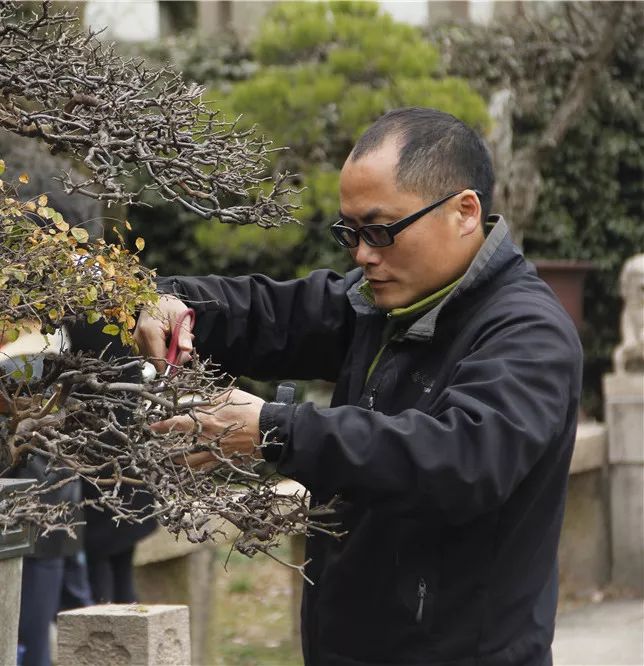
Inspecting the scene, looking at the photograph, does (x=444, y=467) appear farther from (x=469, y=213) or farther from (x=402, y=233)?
(x=469, y=213)

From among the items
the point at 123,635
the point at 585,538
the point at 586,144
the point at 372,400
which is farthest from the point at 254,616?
the point at 586,144

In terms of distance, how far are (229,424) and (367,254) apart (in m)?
0.51

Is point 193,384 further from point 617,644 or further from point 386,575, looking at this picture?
point 617,644

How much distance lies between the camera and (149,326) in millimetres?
2734

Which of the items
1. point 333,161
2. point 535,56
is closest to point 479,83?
point 535,56

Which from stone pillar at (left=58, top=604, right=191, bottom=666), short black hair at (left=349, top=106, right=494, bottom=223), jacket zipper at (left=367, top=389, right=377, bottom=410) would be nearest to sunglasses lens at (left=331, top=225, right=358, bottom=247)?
short black hair at (left=349, top=106, right=494, bottom=223)

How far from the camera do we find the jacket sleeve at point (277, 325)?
3139mm

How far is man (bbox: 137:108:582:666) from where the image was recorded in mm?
2471

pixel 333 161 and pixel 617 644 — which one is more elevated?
pixel 333 161

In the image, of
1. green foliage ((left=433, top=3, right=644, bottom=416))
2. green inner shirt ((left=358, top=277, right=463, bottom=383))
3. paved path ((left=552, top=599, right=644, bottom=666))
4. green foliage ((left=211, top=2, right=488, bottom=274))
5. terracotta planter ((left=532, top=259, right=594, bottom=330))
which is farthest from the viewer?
Answer: green foliage ((left=433, top=3, right=644, bottom=416))

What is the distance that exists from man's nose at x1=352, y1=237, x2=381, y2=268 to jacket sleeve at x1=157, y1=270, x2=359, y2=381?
1.47 ft

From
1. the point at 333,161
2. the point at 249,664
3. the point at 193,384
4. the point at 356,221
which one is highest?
the point at 333,161

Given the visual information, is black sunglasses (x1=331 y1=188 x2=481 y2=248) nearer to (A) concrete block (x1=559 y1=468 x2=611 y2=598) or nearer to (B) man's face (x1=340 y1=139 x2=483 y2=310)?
(B) man's face (x1=340 y1=139 x2=483 y2=310)

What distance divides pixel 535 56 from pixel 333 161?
9.95 ft
